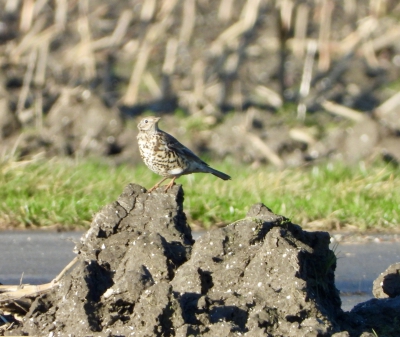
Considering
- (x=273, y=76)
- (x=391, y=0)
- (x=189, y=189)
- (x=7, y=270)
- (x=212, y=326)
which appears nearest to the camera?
(x=212, y=326)

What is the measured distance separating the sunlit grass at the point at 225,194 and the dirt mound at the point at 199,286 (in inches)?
132

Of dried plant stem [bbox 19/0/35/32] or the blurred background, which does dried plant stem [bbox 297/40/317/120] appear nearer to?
the blurred background

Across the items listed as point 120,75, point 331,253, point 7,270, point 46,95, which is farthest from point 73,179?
point 120,75

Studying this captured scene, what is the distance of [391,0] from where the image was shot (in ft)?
54.7

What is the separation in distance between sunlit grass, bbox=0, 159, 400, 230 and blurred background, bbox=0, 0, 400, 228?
3.25 ft

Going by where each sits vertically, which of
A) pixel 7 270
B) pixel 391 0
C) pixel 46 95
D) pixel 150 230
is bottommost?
pixel 7 270

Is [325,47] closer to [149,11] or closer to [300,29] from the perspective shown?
[300,29]

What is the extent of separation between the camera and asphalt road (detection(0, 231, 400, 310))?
245 inches

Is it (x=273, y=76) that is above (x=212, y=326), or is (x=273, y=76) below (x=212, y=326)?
above

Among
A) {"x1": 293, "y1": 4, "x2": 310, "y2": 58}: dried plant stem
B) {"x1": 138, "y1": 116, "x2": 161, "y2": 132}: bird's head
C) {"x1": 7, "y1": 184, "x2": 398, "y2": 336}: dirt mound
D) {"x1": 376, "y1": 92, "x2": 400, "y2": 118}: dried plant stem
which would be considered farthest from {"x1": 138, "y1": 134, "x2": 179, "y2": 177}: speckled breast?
{"x1": 293, "y1": 4, "x2": 310, "y2": 58}: dried plant stem

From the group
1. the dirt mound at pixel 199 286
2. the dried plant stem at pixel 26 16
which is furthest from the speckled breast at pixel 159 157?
the dried plant stem at pixel 26 16

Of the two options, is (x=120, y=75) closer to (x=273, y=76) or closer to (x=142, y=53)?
(x=142, y=53)

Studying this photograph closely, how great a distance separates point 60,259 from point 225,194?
2.32 meters

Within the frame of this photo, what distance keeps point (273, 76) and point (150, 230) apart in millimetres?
10931
